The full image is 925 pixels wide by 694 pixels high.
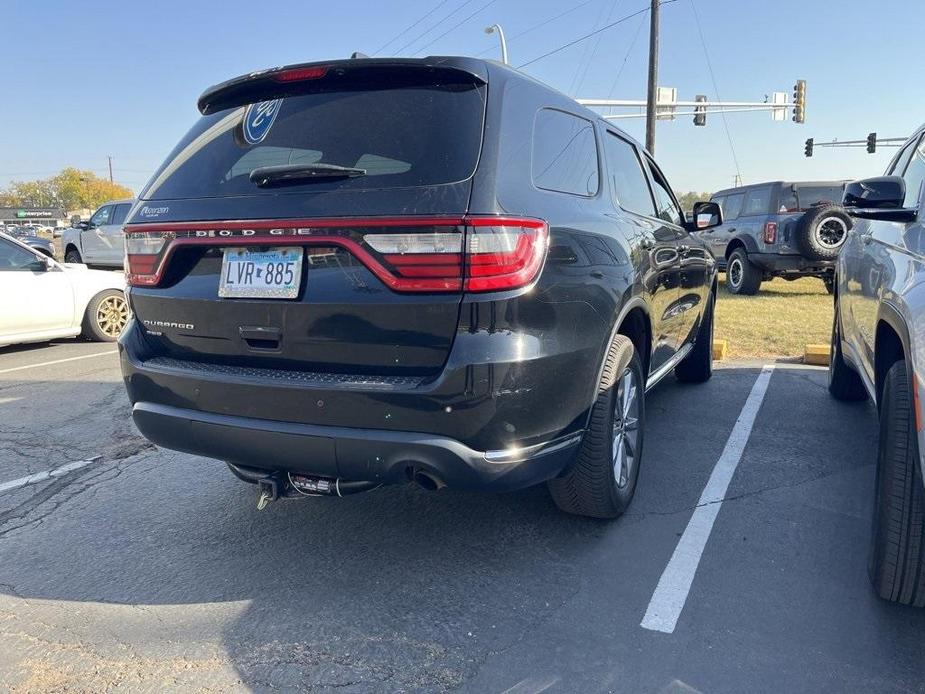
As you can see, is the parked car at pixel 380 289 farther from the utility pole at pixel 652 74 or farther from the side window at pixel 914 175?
the utility pole at pixel 652 74

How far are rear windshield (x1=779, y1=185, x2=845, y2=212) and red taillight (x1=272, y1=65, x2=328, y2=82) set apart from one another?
1097 cm

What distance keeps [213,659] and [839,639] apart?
6.83 ft

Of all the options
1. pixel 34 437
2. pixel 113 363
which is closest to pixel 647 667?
pixel 34 437

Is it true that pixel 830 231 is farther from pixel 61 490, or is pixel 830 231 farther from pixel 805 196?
pixel 61 490

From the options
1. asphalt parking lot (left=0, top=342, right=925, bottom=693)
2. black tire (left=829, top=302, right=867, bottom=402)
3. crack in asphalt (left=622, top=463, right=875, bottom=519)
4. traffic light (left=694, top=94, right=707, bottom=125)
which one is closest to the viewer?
asphalt parking lot (left=0, top=342, right=925, bottom=693)

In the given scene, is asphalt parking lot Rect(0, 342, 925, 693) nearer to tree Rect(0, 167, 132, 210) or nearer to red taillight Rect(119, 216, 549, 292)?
red taillight Rect(119, 216, 549, 292)

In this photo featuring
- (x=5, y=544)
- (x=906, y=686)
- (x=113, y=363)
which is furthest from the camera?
(x=113, y=363)

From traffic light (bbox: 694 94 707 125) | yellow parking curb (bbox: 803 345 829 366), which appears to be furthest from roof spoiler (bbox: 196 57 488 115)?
traffic light (bbox: 694 94 707 125)

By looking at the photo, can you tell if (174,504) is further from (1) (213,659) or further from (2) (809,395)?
(2) (809,395)

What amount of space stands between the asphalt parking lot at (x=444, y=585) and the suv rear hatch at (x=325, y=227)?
2.96ft

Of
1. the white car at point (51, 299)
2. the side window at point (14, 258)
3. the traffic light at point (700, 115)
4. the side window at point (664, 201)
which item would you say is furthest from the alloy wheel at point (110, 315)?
the traffic light at point (700, 115)

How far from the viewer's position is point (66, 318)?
7.79 metres

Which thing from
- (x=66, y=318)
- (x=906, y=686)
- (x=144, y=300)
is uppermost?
(x=144, y=300)

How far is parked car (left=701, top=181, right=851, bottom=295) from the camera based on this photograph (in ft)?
36.3
